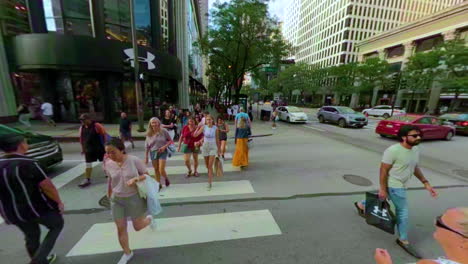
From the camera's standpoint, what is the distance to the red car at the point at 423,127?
34.0 ft

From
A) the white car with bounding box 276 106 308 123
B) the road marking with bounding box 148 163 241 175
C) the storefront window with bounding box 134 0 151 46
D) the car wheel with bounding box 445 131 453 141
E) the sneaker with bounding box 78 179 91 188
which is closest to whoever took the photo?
the sneaker with bounding box 78 179 91 188

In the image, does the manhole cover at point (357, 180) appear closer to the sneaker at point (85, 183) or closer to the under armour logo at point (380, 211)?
Result: the under armour logo at point (380, 211)

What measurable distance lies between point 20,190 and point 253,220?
2.98 metres

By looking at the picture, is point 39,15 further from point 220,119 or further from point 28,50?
point 220,119

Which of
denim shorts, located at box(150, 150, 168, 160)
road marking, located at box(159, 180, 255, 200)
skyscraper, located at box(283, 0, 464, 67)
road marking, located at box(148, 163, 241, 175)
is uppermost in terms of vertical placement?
skyscraper, located at box(283, 0, 464, 67)

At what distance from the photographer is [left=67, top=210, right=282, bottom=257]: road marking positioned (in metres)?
2.81

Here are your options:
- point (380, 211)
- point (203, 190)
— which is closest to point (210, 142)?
point (203, 190)

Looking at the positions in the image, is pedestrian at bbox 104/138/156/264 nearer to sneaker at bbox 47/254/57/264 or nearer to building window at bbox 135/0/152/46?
sneaker at bbox 47/254/57/264

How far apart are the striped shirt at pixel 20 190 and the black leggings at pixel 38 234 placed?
3.3 inches

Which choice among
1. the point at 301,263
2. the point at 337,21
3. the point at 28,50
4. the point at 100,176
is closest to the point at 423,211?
the point at 301,263

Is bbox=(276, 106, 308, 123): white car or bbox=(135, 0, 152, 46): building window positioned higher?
bbox=(135, 0, 152, 46): building window

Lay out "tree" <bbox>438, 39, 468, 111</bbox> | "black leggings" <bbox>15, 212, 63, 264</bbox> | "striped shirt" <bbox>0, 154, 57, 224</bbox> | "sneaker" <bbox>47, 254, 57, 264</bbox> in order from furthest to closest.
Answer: "tree" <bbox>438, 39, 468, 111</bbox> < "sneaker" <bbox>47, 254, 57, 264</bbox> < "black leggings" <bbox>15, 212, 63, 264</bbox> < "striped shirt" <bbox>0, 154, 57, 224</bbox>

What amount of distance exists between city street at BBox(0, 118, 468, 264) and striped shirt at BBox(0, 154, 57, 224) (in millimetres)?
936

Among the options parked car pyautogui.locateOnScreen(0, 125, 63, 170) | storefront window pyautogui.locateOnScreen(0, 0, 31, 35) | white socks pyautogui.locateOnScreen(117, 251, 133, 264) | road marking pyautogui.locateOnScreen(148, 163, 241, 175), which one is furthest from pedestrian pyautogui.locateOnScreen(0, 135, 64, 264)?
storefront window pyautogui.locateOnScreen(0, 0, 31, 35)
